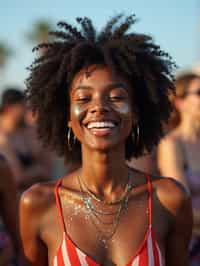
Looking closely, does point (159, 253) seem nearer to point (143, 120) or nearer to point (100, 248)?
point (100, 248)

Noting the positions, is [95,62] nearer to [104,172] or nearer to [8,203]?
[104,172]

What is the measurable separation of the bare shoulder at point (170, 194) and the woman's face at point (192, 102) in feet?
6.70

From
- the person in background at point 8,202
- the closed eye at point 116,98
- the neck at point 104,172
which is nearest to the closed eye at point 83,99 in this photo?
the closed eye at point 116,98

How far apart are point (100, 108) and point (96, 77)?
172mm

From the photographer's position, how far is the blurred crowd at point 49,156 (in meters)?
3.88

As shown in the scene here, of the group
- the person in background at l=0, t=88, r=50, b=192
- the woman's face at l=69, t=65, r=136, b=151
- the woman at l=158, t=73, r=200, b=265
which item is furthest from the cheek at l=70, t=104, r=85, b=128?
the person in background at l=0, t=88, r=50, b=192

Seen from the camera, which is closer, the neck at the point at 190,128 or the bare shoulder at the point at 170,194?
the bare shoulder at the point at 170,194

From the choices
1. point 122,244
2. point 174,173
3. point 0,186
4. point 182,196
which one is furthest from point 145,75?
point 174,173

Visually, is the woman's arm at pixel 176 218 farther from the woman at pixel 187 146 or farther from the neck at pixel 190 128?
the neck at pixel 190 128

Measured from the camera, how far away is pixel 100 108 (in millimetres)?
2795

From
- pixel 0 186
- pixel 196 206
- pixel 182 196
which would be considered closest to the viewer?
pixel 182 196

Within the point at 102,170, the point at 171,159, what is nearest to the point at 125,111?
the point at 102,170

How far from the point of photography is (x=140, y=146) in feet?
10.8

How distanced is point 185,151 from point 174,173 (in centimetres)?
29
